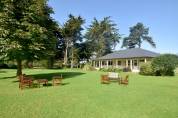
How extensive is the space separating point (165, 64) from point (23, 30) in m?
21.6

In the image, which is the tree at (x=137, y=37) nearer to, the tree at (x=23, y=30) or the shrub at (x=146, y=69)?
the shrub at (x=146, y=69)

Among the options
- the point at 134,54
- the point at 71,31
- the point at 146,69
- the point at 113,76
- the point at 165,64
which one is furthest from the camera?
the point at 71,31

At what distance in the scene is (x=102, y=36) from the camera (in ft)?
311

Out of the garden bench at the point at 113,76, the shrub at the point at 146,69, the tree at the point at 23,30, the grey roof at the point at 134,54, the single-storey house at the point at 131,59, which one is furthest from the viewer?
the grey roof at the point at 134,54

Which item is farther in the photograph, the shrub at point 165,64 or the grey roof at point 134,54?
the grey roof at point 134,54

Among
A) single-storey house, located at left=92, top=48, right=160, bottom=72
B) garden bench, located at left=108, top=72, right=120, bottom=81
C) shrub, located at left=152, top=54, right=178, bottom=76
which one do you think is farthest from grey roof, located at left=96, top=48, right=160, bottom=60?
garden bench, located at left=108, top=72, right=120, bottom=81

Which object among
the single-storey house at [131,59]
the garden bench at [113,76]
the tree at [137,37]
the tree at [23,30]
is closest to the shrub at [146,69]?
the single-storey house at [131,59]

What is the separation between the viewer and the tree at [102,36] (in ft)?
303

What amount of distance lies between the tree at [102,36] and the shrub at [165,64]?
50650 mm

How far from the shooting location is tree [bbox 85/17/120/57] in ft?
303

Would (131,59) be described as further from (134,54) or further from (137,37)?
(137,37)

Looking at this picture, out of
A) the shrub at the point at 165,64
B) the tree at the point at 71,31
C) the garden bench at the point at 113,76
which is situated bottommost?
the garden bench at the point at 113,76

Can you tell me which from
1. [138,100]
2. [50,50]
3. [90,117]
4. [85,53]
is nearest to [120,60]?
[85,53]

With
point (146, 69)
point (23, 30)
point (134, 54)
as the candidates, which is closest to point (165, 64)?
point (146, 69)
